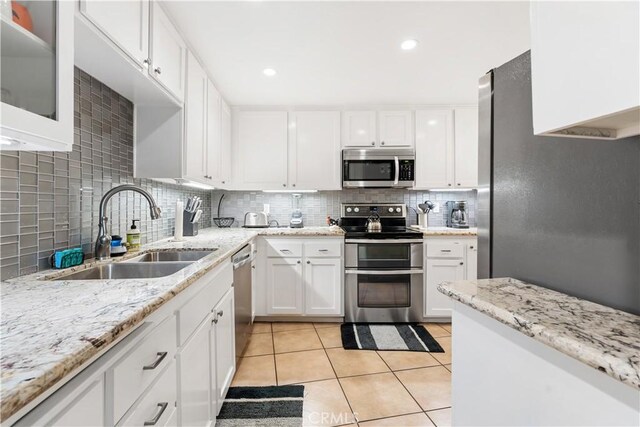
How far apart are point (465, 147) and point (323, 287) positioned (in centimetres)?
221

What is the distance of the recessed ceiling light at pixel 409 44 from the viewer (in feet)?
6.51

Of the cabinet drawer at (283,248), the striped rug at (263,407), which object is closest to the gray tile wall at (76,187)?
the cabinet drawer at (283,248)

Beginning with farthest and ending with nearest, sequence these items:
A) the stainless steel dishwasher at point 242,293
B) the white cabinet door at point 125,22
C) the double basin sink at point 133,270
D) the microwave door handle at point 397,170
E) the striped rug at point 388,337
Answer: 1. the microwave door handle at point 397,170
2. the striped rug at point 388,337
3. the stainless steel dishwasher at point 242,293
4. the double basin sink at point 133,270
5. the white cabinet door at point 125,22

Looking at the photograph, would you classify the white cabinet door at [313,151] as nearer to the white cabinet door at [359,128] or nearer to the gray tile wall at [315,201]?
the white cabinet door at [359,128]

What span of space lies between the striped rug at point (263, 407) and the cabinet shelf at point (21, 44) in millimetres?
1766

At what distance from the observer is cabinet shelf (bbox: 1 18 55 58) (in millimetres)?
717

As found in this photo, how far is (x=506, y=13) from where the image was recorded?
1712 millimetres

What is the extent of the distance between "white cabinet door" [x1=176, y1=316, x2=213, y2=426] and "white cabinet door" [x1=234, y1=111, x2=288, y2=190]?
2.02 meters

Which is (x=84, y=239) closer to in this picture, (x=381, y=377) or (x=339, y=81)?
(x=381, y=377)

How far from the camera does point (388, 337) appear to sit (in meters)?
2.58

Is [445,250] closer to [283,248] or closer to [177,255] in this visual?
[283,248]

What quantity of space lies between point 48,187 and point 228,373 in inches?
52.9

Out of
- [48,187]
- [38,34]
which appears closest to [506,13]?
[38,34]

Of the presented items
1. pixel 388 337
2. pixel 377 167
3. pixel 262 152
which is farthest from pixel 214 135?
pixel 388 337
